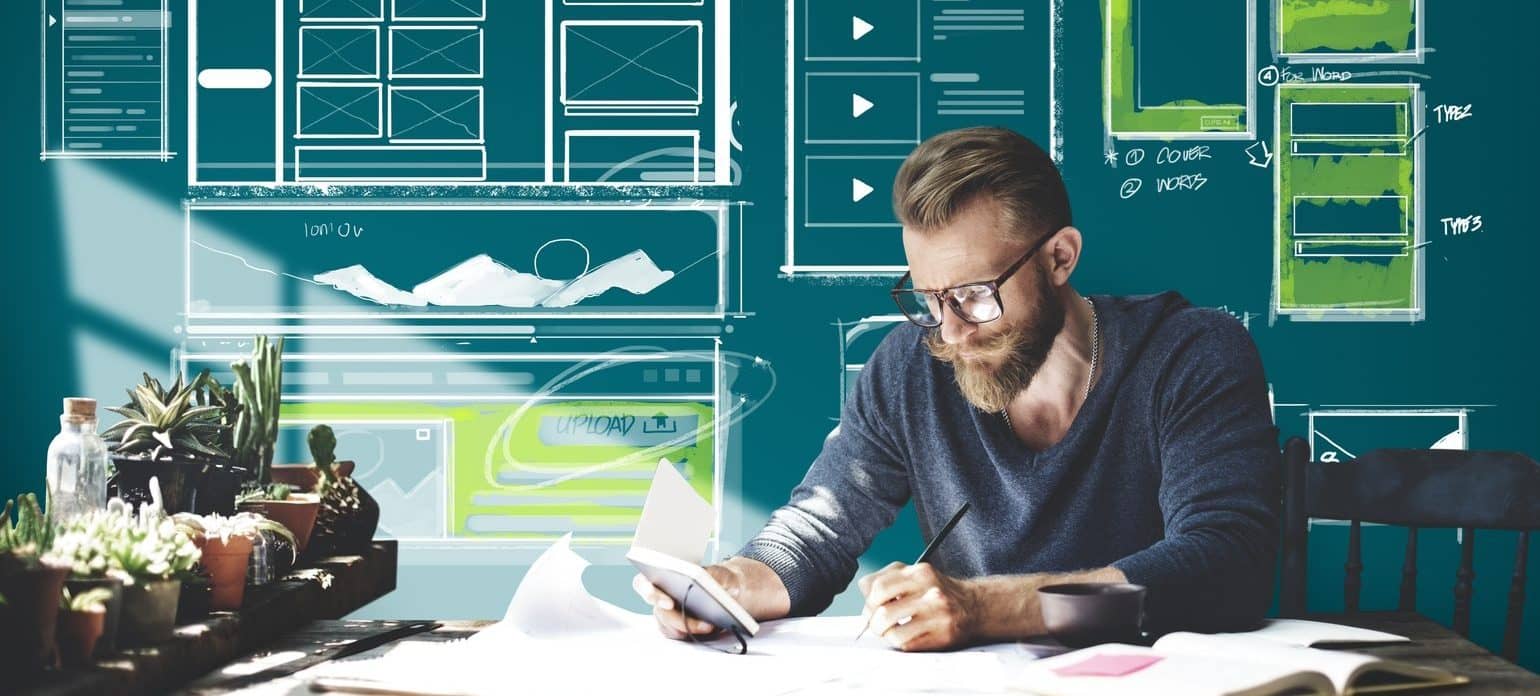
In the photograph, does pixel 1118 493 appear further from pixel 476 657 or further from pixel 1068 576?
pixel 476 657

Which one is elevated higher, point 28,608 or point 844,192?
point 844,192

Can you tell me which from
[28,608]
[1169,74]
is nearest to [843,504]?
[28,608]

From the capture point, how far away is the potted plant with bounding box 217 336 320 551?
74.1 inches

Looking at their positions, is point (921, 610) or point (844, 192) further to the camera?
point (844, 192)

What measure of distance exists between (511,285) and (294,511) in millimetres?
1254

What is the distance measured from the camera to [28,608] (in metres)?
1.07

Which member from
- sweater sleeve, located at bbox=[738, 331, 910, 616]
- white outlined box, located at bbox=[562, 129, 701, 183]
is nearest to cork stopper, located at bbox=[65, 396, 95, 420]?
sweater sleeve, located at bbox=[738, 331, 910, 616]

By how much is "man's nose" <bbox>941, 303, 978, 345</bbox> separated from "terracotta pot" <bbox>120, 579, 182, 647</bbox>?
40.1 inches

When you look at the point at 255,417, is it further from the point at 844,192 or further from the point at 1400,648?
the point at 1400,648

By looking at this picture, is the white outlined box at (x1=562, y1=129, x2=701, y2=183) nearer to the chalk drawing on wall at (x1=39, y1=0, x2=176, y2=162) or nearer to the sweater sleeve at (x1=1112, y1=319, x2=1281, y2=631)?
the chalk drawing on wall at (x1=39, y1=0, x2=176, y2=162)

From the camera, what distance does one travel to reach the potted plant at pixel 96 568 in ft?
3.80

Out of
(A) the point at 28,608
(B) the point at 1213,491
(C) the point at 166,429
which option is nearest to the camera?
(A) the point at 28,608

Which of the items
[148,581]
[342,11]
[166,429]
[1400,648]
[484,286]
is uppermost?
[342,11]

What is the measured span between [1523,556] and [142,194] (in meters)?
2.90
